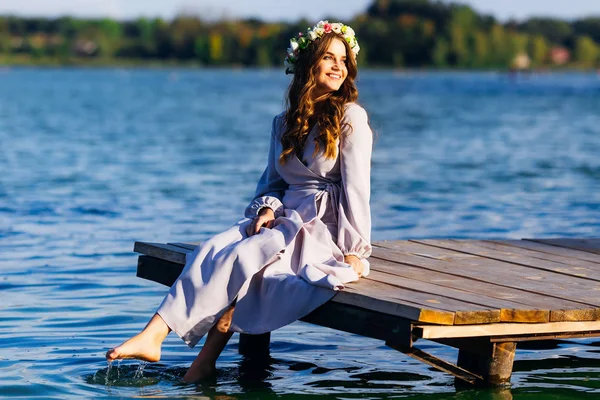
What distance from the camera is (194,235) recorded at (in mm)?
11445

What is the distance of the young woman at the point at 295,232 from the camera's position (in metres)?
5.51

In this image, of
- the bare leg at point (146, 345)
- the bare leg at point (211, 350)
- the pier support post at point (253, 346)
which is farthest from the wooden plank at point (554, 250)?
the bare leg at point (146, 345)

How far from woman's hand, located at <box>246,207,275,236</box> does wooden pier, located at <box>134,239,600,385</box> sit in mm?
524

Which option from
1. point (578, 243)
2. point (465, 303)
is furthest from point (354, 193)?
point (578, 243)

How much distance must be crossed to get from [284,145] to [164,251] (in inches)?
40.1

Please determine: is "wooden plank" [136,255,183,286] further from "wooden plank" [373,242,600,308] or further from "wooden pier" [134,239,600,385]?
"wooden plank" [373,242,600,308]

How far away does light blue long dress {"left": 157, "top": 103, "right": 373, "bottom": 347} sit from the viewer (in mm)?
5500

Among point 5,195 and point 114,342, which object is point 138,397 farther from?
point 5,195

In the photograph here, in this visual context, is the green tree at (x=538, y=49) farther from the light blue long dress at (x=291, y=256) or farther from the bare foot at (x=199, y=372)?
the bare foot at (x=199, y=372)

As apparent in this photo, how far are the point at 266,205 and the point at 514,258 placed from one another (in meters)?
1.64

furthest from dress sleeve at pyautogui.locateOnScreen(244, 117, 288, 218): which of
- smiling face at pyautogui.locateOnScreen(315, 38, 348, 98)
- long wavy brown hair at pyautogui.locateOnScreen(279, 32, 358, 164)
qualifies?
smiling face at pyautogui.locateOnScreen(315, 38, 348, 98)

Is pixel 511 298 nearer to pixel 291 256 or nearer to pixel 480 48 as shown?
pixel 291 256

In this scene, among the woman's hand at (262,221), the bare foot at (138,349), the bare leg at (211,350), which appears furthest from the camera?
the woman's hand at (262,221)

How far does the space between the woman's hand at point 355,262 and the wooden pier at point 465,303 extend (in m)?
0.07
